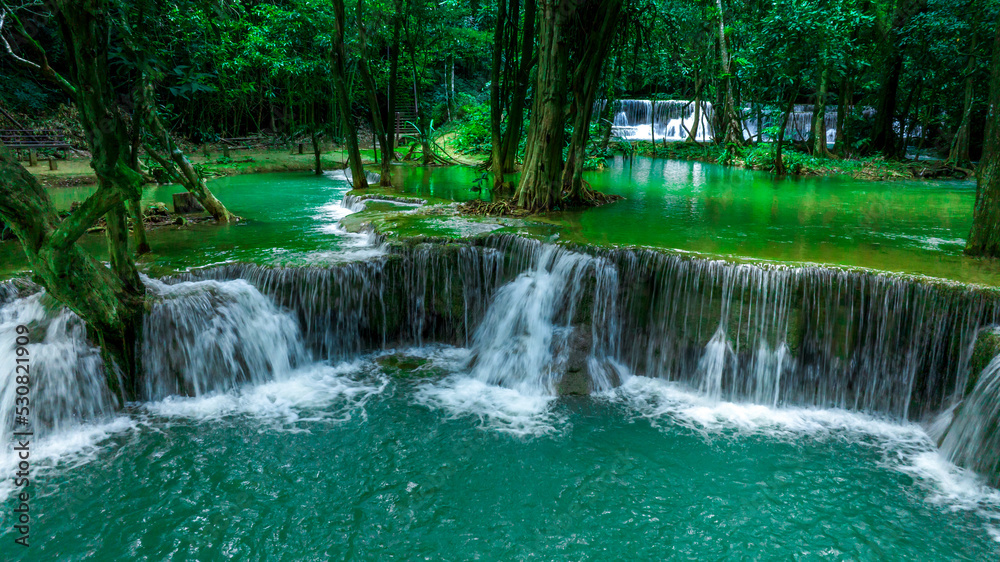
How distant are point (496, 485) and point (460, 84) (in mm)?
33357

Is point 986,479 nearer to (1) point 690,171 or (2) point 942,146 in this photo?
(1) point 690,171

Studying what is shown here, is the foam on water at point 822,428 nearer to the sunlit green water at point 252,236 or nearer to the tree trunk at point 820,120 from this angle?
the sunlit green water at point 252,236

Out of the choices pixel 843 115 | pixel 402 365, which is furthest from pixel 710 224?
pixel 843 115

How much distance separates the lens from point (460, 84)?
3525cm

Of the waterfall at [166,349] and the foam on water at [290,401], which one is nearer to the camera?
the waterfall at [166,349]

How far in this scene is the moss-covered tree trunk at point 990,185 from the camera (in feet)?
18.8

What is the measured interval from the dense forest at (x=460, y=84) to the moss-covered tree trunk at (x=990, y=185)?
2 centimetres

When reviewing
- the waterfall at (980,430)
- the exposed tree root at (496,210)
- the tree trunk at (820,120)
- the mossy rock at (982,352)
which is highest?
the tree trunk at (820,120)

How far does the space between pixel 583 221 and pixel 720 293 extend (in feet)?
9.64

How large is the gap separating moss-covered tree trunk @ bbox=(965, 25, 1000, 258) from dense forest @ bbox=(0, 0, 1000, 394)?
0.07 ft

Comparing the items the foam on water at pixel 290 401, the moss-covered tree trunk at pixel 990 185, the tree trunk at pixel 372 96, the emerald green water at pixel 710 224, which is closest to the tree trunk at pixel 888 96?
the emerald green water at pixel 710 224

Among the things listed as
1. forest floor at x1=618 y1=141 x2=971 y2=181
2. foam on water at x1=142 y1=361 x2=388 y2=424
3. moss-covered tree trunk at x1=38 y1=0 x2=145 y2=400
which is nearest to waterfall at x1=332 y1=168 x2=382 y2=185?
forest floor at x1=618 y1=141 x2=971 y2=181

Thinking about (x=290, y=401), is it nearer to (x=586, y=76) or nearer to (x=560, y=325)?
A: (x=560, y=325)

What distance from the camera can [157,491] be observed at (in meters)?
4.73
